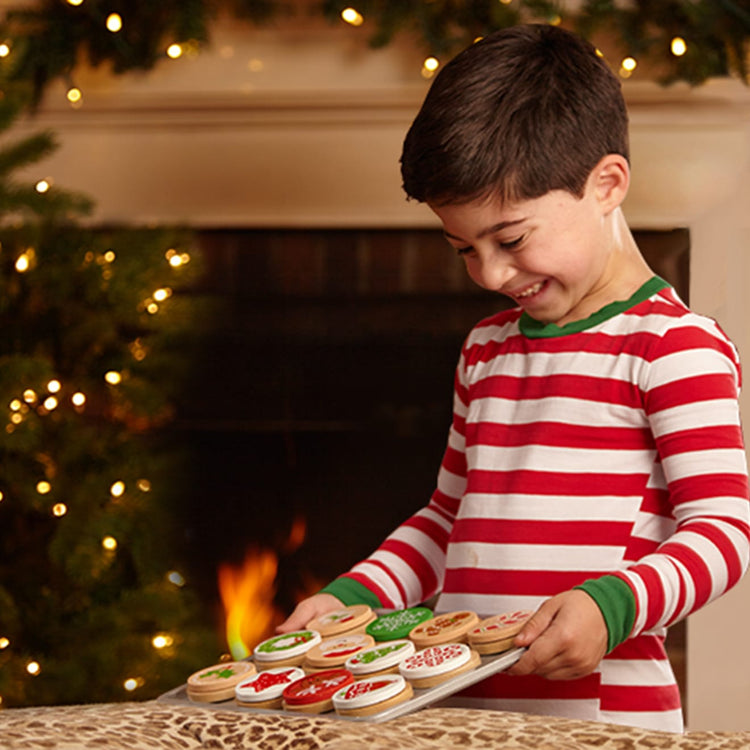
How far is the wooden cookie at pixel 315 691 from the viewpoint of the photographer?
2.01 ft

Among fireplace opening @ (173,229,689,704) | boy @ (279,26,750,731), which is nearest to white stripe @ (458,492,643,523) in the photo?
boy @ (279,26,750,731)

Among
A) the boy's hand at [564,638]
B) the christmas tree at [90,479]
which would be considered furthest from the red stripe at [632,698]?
the christmas tree at [90,479]

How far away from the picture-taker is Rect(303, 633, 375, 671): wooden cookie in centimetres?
68

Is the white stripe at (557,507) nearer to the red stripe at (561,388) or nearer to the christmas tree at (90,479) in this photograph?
the red stripe at (561,388)

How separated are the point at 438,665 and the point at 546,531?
0.20 meters

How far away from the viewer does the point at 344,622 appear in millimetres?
755

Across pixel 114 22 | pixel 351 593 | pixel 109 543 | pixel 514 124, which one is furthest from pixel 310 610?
pixel 114 22

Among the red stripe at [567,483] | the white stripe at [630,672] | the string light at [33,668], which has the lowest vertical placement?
the string light at [33,668]

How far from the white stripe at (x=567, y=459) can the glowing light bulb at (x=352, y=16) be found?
125cm

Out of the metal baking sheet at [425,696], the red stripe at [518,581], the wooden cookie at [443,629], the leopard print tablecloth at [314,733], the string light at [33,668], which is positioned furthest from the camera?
the string light at [33,668]

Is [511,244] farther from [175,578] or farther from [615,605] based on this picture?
[175,578]

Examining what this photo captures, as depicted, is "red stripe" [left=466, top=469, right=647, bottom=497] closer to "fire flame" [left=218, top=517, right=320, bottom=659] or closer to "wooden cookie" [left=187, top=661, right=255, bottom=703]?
"wooden cookie" [left=187, top=661, right=255, bottom=703]

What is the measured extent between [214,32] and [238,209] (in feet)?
1.16

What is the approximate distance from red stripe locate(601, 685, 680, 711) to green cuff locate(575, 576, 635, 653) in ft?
0.37
